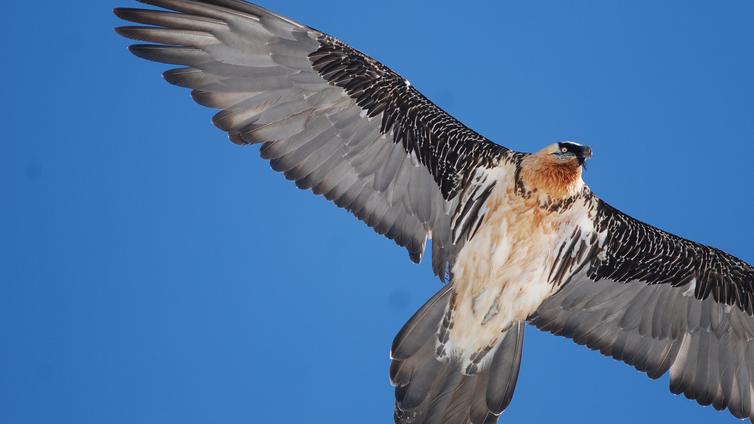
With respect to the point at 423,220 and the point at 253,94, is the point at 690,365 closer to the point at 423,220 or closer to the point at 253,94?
the point at 423,220

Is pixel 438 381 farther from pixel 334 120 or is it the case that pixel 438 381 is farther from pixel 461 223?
pixel 334 120

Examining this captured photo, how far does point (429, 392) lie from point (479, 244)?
107cm

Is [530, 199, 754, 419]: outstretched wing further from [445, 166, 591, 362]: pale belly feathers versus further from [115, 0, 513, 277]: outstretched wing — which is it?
[115, 0, 513, 277]: outstretched wing

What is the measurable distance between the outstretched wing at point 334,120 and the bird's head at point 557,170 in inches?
10.6

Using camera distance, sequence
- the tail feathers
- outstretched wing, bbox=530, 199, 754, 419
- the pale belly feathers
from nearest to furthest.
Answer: the tail feathers < the pale belly feathers < outstretched wing, bbox=530, 199, 754, 419

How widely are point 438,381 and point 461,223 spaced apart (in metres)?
1.11

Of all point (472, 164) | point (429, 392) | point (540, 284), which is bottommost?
point (429, 392)

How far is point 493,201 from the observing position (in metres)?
8.08

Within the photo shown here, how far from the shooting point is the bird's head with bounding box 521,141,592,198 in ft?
26.0

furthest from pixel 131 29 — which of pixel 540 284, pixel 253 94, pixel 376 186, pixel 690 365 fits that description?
pixel 690 365

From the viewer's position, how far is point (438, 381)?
315 inches

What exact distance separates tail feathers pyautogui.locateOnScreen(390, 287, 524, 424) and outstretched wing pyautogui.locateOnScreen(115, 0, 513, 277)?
1.59 ft

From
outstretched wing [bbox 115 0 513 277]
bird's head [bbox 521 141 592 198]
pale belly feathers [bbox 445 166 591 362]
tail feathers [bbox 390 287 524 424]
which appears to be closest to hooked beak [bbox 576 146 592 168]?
bird's head [bbox 521 141 592 198]

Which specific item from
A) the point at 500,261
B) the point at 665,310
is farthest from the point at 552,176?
the point at 665,310
